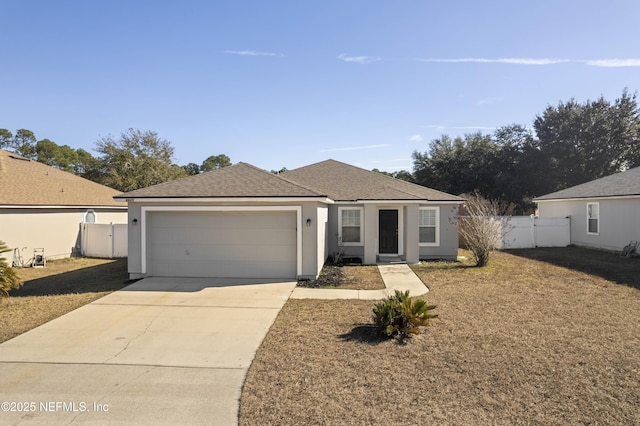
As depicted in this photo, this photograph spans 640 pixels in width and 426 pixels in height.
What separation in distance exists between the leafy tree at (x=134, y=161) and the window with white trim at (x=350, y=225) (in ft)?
78.8

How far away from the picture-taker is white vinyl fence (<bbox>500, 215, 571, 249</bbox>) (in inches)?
755

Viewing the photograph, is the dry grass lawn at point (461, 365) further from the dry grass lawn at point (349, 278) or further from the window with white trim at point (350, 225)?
the window with white trim at point (350, 225)

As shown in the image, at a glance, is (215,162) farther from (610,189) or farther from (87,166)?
(610,189)

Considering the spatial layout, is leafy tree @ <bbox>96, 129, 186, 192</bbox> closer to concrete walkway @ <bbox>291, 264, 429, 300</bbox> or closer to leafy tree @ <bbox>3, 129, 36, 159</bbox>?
leafy tree @ <bbox>3, 129, 36, 159</bbox>

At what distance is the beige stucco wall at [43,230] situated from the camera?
14461 mm

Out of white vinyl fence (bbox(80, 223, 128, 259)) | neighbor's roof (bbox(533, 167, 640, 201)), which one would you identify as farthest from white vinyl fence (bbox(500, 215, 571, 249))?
white vinyl fence (bbox(80, 223, 128, 259))

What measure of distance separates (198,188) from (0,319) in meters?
5.48

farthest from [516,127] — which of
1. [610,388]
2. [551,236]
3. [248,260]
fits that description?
[610,388]

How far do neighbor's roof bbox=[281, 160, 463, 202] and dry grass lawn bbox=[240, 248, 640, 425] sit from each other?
6.07m

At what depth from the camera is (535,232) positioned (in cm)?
1967

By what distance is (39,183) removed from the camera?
57.0 ft

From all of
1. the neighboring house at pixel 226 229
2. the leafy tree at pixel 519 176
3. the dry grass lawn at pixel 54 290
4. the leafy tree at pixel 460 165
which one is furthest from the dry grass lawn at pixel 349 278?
the leafy tree at pixel 519 176

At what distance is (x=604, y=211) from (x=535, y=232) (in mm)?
3113

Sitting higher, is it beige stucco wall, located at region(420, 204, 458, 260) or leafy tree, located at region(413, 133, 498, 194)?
leafy tree, located at region(413, 133, 498, 194)
